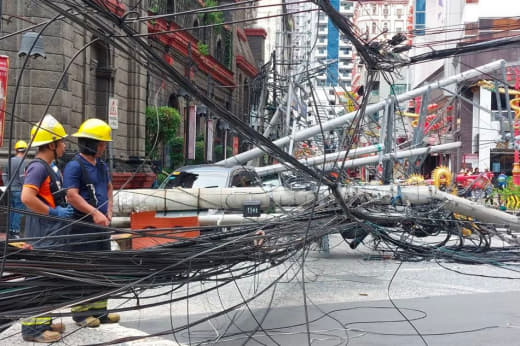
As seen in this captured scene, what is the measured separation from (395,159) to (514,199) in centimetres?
1056

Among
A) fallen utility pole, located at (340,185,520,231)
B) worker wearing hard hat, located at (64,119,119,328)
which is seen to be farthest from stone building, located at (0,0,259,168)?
worker wearing hard hat, located at (64,119,119,328)

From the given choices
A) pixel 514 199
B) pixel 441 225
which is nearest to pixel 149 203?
pixel 441 225

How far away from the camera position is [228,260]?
503cm

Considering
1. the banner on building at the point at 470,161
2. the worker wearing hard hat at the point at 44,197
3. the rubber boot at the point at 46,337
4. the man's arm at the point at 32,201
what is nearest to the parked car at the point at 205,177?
the worker wearing hard hat at the point at 44,197

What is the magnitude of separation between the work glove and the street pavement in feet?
3.17

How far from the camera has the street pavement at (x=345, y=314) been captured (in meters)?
5.90

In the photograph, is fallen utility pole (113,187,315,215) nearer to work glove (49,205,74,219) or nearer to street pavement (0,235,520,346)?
street pavement (0,235,520,346)

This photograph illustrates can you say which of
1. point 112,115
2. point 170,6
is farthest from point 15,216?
point 170,6

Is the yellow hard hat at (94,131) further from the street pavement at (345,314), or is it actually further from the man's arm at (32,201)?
the street pavement at (345,314)

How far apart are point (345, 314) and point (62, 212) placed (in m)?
2.95

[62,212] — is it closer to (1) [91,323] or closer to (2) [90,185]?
(2) [90,185]

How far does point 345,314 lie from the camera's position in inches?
275

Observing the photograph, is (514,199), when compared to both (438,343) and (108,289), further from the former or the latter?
(108,289)

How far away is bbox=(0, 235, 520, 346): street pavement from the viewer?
19.4 feet
